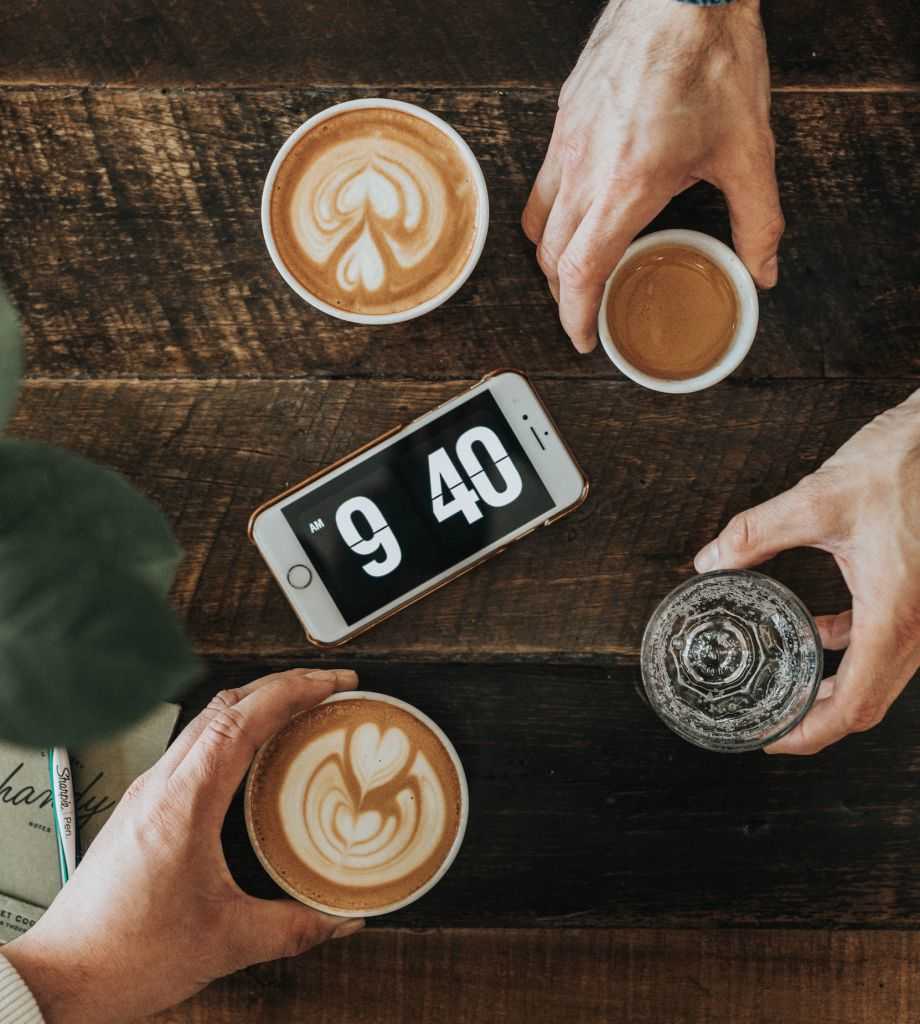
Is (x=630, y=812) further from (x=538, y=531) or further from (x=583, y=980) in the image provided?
(x=538, y=531)

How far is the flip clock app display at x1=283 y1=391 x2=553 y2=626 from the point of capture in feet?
3.49

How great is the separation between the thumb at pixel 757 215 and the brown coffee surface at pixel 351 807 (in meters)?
0.63

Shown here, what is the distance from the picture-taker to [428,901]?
1.08m

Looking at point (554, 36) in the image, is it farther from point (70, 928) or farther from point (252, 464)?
point (70, 928)

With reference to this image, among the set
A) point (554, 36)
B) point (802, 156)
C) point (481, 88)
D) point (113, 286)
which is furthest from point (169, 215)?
point (802, 156)

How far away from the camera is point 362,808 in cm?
103

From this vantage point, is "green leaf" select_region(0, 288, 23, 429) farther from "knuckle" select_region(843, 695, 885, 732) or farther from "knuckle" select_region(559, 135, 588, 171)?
"knuckle" select_region(843, 695, 885, 732)

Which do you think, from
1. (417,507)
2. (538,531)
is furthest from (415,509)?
(538,531)

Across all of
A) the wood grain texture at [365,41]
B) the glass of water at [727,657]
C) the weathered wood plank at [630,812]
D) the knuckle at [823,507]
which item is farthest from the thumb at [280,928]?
the wood grain texture at [365,41]

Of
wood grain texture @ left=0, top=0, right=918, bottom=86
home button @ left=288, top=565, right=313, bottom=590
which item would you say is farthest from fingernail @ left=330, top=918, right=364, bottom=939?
wood grain texture @ left=0, top=0, right=918, bottom=86

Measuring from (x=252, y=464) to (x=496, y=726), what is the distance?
41 cm

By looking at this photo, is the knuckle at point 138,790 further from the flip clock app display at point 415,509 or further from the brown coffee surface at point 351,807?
the flip clock app display at point 415,509

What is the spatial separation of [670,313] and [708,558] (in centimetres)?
27

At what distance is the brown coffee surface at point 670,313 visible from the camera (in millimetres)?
1046
